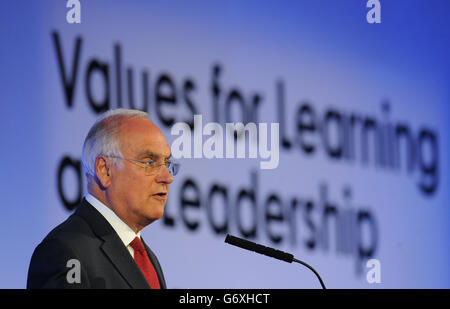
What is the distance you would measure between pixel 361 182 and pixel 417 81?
2.56 feet

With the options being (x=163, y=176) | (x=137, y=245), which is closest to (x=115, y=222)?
(x=137, y=245)

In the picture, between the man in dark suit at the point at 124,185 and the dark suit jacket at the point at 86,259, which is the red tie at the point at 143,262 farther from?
the dark suit jacket at the point at 86,259

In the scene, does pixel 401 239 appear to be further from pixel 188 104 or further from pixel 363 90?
pixel 188 104

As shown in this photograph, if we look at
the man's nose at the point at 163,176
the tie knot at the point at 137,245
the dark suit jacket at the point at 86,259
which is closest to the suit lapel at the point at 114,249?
the dark suit jacket at the point at 86,259

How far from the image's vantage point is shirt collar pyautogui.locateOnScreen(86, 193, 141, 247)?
91.5 inches

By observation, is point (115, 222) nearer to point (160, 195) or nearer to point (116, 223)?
point (116, 223)

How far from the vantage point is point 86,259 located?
6.90 feet

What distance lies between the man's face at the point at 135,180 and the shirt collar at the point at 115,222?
0.06 feet

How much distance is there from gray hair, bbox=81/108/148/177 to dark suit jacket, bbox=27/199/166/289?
0.22m

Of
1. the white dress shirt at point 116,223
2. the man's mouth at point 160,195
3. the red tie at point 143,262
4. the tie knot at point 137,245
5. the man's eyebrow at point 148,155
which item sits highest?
the man's eyebrow at point 148,155

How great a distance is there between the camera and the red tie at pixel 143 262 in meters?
2.33

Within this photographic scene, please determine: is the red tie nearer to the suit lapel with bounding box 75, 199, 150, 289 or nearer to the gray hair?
the suit lapel with bounding box 75, 199, 150, 289

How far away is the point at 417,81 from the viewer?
4492 mm
